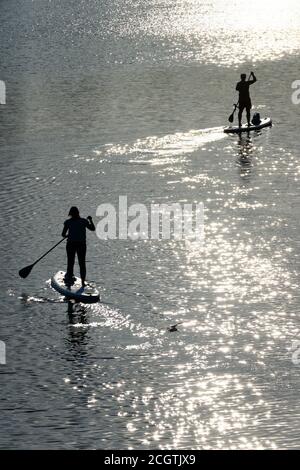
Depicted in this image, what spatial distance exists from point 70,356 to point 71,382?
1.41 meters

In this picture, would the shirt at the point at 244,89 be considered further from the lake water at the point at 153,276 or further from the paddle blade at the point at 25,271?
the paddle blade at the point at 25,271

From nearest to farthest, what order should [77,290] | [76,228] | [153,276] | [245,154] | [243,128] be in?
[77,290] < [76,228] < [153,276] < [245,154] < [243,128]

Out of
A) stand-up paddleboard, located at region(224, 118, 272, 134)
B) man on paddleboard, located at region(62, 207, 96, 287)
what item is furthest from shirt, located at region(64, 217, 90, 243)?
stand-up paddleboard, located at region(224, 118, 272, 134)

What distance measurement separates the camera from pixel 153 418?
23391 millimetres

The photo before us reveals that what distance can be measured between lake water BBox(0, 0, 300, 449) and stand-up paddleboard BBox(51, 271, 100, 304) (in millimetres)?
316

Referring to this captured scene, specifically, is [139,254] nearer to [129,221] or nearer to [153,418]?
[129,221]

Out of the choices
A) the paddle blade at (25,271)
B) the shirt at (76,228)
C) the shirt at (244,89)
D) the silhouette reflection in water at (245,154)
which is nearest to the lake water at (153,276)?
the silhouette reflection in water at (245,154)

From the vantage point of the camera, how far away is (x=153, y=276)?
3175cm

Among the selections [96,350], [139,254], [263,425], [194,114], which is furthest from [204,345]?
[194,114]

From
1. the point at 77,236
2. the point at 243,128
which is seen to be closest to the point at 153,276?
the point at 77,236

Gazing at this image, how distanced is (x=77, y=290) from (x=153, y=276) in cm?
242

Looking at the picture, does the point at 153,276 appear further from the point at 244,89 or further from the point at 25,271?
the point at 244,89

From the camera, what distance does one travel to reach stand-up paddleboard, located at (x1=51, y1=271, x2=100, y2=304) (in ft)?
97.3

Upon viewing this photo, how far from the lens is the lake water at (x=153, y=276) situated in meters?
23.5
